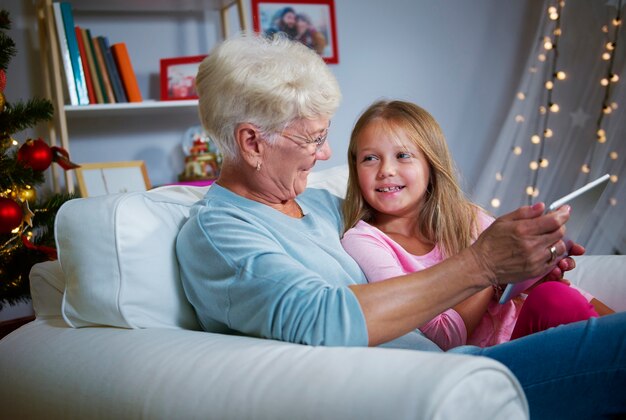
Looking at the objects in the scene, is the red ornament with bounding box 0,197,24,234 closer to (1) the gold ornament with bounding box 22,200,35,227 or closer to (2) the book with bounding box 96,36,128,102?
(1) the gold ornament with bounding box 22,200,35,227

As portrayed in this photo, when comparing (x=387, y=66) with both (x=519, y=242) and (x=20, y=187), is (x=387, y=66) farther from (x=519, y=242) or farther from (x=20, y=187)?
(x=519, y=242)

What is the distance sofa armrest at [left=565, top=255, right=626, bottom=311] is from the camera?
1.78m

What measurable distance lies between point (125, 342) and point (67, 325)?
0.24m

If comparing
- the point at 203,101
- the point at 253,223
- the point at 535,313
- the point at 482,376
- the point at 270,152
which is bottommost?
the point at 535,313

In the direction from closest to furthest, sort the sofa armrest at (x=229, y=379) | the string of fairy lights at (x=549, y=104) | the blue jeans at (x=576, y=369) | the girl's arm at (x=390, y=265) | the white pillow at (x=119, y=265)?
the sofa armrest at (x=229, y=379) → the blue jeans at (x=576, y=369) → the white pillow at (x=119, y=265) → the girl's arm at (x=390, y=265) → the string of fairy lights at (x=549, y=104)

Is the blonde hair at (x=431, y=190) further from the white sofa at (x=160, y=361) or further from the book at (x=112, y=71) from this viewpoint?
the book at (x=112, y=71)

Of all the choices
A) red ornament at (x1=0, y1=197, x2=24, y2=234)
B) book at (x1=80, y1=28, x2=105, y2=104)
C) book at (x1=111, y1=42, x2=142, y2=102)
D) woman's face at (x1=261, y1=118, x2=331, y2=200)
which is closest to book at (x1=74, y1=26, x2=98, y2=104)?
book at (x1=80, y1=28, x2=105, y2=104)

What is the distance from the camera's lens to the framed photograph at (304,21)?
385 cm

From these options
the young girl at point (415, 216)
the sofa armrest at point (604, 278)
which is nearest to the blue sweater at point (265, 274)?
the young girl at point (415, 216)

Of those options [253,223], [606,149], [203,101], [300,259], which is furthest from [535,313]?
[606,149]

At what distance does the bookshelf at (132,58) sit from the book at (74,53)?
0.05 meters

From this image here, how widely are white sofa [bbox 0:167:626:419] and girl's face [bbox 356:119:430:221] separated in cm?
40

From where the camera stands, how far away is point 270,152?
1.47 meters

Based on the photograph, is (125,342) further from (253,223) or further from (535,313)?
(535,313)
